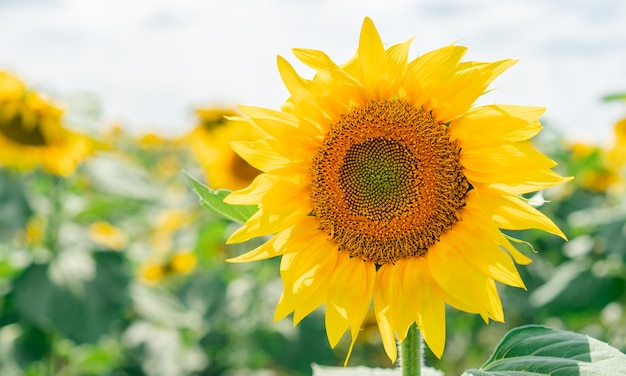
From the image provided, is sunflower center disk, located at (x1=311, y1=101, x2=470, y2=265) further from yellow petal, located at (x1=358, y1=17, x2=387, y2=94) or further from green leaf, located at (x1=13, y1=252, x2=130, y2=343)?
green leaf, located at (x1=13, y1=252, x2=130, y2=343)

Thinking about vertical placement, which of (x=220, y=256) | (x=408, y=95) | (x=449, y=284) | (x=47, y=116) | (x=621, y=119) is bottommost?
(x=220, y=256)

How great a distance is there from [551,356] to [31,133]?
12.6ft

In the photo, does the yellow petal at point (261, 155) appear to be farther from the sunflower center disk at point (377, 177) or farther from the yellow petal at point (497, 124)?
the yellow petal at point (497, 124)

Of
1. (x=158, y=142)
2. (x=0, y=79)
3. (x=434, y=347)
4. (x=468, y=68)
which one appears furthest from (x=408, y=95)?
(x=158, y=142)

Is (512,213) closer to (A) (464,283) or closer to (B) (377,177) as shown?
(A) (464,283)

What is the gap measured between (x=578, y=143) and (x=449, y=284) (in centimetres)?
493

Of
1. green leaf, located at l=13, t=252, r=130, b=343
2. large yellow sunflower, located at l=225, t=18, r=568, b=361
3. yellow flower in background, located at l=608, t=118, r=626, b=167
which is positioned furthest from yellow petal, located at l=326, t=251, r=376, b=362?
yellow flower in background, located at l=608, t=118, r=626, b=167

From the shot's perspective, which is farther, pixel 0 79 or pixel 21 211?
pixel 0 79

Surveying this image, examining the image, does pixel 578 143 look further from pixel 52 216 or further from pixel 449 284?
pixel 449 284

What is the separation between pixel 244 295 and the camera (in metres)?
5.14

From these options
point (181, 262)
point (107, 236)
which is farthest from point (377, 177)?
point (181, 262)

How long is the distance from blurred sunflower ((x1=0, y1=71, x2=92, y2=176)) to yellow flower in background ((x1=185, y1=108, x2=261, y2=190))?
1162 mm

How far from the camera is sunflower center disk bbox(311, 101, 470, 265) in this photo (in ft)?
5.88

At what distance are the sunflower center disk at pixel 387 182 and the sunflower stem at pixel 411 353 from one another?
19 cm
